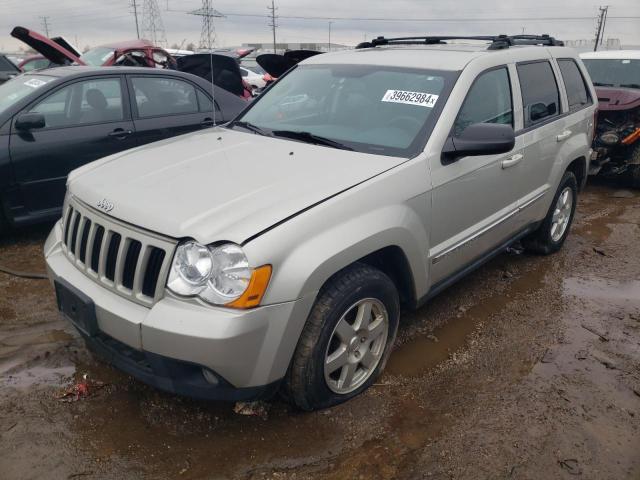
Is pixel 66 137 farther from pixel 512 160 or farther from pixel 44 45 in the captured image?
pixel 512 160

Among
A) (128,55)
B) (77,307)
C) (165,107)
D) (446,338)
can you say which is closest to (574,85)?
(446,338)

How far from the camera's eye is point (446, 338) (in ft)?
11.7

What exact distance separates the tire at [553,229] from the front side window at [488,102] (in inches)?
50.4

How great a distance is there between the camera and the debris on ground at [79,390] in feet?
9.26

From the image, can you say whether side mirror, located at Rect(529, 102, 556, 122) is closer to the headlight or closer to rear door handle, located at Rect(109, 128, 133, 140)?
the headlight

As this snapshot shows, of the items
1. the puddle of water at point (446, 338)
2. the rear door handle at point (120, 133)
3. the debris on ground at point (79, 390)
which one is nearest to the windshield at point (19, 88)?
the rear door handle at point (120, 133)

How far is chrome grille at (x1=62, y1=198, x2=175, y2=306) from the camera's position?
2291 mm

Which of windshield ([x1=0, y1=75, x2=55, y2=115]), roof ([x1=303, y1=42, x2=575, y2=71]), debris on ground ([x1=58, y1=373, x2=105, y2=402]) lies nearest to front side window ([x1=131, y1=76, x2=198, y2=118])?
windshield ([x1=0, y1=75, x2=55, y2=115])

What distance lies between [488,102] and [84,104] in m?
3.71

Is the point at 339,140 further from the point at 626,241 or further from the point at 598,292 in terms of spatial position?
the point at 626,241

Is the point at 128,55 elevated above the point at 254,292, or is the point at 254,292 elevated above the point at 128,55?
the point at 128,55

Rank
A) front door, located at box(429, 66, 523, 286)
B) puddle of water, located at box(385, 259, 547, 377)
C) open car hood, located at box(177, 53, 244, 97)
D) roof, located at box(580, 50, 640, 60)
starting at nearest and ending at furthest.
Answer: front door, located at box(429, 66, 523, 286), puddle of water, located at box(385, 259, 547, 377), roof, located at box(580, 50, 640, 60), open car hood, located at box(177, 53, 244, 97)

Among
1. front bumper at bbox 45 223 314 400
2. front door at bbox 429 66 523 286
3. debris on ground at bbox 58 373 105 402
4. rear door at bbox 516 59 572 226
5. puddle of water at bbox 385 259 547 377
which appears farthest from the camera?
rear door at bbox 516 59 572 226

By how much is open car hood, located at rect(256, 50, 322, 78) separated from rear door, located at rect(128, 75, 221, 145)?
0.84m
